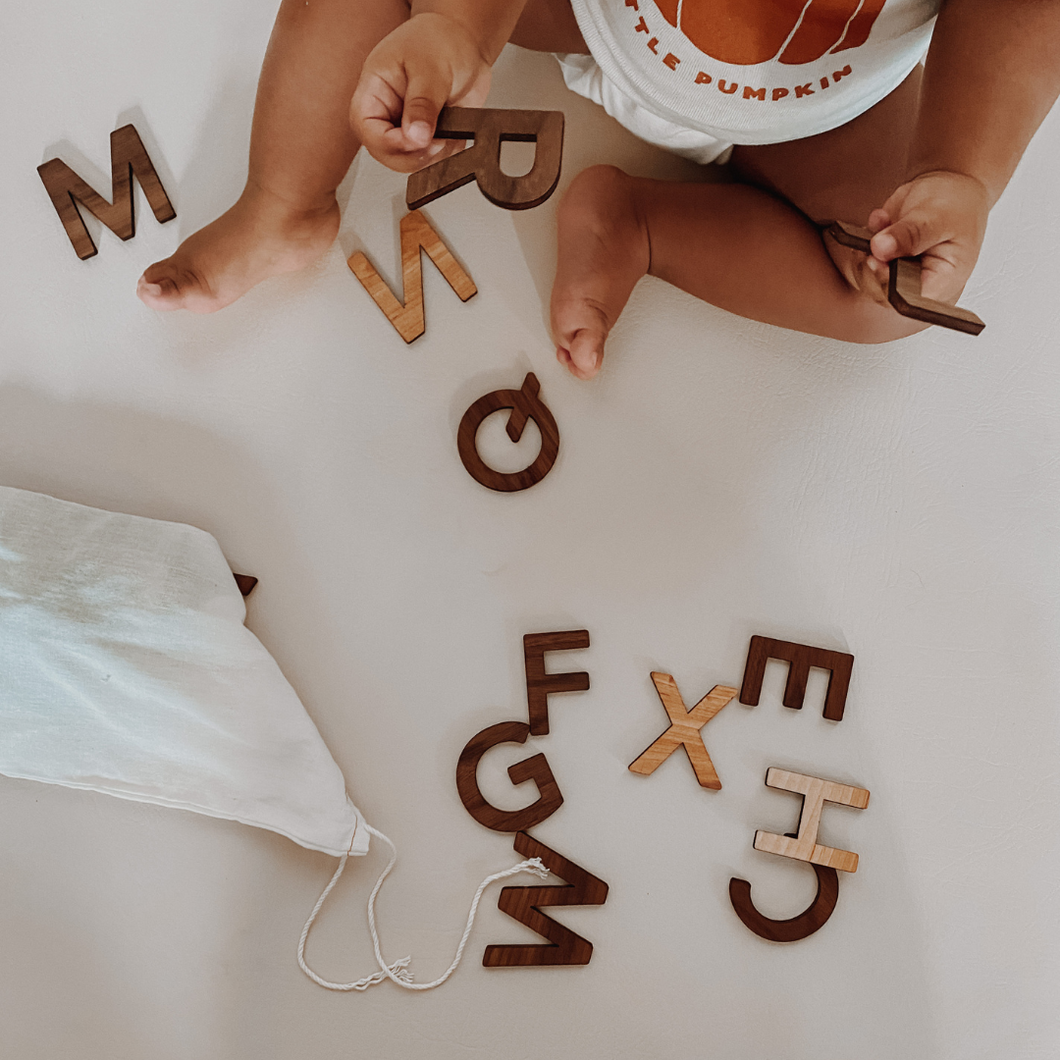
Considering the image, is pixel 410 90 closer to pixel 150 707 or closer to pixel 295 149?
pixel 295 149

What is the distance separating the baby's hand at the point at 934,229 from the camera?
607mm

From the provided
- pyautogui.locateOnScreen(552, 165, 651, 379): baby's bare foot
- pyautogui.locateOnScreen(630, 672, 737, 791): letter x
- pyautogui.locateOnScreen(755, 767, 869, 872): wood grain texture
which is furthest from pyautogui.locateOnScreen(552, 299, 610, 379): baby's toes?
pyautogui.locateOnScreen(755, 767, 869, 872): wood grain texture

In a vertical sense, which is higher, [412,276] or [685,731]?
[412,276]

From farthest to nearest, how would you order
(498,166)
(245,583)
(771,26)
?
1. (245,583)
2. (771,26)
3. (498,166)

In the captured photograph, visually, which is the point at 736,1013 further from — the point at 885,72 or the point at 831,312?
the point at 885,72

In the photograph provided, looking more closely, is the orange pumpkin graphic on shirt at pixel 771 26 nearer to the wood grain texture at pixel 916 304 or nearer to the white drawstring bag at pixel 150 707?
the wood grain texture at pixel 916 304

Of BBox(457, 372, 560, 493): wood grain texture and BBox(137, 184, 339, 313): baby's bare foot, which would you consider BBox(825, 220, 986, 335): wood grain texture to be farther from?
BBox(137, 184, 339, 313): baby's bare foot

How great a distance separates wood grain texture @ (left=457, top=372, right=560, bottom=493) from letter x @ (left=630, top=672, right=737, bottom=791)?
198mm

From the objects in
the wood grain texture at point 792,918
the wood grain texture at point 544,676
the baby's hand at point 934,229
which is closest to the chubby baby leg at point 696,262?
the baby's hand at point 934,229

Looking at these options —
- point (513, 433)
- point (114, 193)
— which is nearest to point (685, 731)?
point (513, 433)

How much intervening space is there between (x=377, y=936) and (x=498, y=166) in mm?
569

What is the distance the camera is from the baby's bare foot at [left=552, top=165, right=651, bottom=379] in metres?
0.76

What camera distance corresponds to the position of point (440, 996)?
0.71 metres

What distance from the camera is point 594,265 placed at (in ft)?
2.51
